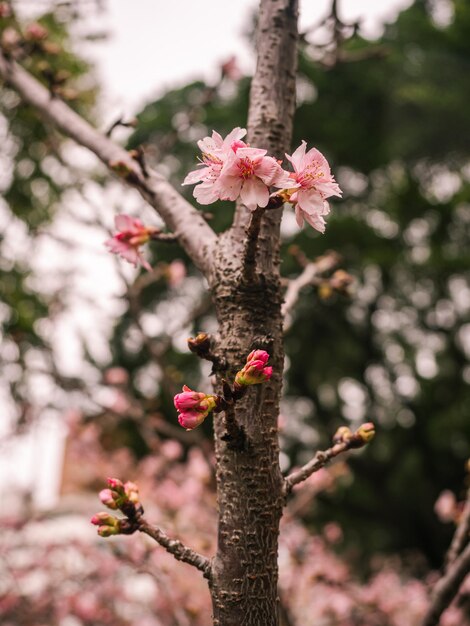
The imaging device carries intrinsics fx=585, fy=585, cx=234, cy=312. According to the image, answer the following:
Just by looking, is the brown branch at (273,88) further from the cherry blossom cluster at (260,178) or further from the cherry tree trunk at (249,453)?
the cherry blossom cluster at (260,178)

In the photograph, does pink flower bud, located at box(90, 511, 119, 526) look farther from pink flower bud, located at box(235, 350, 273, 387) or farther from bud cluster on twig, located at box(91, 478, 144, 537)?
pink flower bud, located at box(235, 350, 273, 387)

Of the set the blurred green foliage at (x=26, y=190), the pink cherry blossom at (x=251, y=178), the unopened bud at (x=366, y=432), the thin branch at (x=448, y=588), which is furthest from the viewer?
the blurred green foliage at (x=26, y=190)

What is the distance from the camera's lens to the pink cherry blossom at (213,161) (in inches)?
→ 28.4

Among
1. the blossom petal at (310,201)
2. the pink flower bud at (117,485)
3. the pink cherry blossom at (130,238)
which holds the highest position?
the pink cherry blossom at (130,238)

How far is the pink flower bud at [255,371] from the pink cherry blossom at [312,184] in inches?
6.8

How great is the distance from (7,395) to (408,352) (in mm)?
4317

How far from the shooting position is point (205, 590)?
4.66 metres

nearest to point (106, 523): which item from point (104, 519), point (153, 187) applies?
point (104, 519)

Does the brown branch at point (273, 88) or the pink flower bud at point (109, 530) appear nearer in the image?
the pink flower bud at point (109, 530)

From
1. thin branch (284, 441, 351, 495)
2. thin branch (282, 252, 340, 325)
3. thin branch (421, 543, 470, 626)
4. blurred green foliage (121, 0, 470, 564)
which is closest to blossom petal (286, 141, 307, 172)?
thin branch (284, 441, 351, 495)

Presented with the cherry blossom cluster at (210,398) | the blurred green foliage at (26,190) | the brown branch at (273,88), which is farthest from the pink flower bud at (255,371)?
the blurred green foliage at (26,190)

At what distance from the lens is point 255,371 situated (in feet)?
2.37

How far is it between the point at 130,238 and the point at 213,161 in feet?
1.30


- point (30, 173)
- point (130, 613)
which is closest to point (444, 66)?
point (30, 173)
